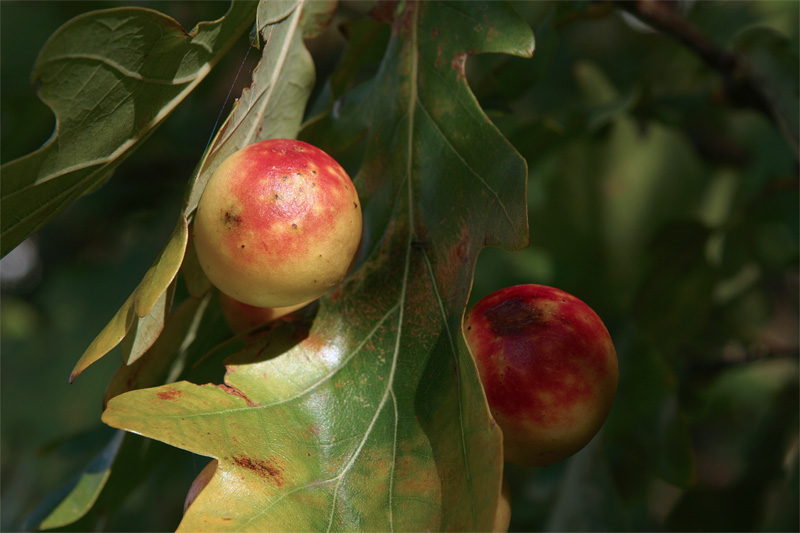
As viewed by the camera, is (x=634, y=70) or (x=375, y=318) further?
(x=634, y=70)

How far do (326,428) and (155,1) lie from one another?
44.2 inches

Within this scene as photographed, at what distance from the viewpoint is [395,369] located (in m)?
0.68

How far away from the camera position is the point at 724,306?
5.20 feet

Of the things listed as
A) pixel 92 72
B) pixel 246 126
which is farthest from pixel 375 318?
pixel 92 72

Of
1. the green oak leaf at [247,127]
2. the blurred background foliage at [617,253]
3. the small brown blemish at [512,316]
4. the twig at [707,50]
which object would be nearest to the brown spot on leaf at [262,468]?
the green oak leaf at [247,127]

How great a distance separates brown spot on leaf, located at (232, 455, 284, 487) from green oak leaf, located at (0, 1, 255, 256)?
0.27 metres

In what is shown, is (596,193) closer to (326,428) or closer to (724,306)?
(724,306)

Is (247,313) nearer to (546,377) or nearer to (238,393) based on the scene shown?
(238,393)

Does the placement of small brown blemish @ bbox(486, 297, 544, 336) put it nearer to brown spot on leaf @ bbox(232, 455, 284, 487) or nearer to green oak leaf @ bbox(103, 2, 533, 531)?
green oak leaf @ bbox(103, 2, 533, 531)

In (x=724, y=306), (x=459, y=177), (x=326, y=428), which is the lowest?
(x=724, y=306)

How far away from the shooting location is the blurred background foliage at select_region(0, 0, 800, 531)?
1166 millimetres

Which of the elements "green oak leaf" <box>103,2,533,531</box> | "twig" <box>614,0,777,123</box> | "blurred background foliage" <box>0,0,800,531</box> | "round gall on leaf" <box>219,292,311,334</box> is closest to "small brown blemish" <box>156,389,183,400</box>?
"green oak leaf" <box>103,2,533,531</box>

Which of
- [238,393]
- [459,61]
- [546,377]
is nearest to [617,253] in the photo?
[459,61]

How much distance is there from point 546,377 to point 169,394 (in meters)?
0.33
